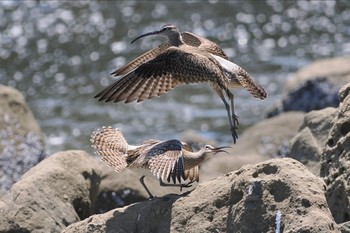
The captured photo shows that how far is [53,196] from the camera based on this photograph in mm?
7242

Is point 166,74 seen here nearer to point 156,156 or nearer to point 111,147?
point 111,147

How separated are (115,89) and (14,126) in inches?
114

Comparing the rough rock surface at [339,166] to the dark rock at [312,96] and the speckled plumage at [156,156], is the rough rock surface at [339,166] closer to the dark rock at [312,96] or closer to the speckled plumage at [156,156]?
the speckled plumage at [156,156]

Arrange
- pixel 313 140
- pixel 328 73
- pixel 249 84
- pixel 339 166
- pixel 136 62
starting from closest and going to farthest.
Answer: pixel 339 166, pixel 249 84, pixel 313 140, pixel 136 62, pixel 328 73

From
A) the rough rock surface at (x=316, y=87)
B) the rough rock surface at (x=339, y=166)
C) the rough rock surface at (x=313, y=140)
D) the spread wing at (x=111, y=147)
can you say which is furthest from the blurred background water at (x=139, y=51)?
the rough rock surface at (x=339, y=166)

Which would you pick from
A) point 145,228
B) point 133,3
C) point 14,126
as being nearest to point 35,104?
point 133,3

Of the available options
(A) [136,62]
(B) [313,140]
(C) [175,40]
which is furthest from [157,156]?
(C) [175,40]

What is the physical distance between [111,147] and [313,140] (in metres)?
1.82

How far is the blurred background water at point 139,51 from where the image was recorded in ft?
50.4

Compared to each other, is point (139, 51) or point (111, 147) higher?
point (111, 147)

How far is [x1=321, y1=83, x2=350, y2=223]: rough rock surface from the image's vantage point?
639 centimetres

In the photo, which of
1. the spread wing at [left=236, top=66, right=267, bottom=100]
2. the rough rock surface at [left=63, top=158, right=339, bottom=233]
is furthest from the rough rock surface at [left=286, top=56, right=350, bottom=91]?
the rough rock surface at [left=63, top=158, right=339, bottom=233]

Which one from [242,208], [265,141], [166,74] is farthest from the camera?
[265,141]

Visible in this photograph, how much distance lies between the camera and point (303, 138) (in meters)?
8.17
